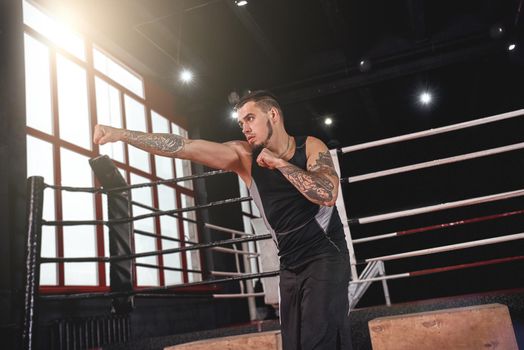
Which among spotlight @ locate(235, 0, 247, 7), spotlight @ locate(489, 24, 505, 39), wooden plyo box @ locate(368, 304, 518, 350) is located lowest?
wooden plyo box @ locate(368, 304, 518, 350)

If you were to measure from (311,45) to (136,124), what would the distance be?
126 inches

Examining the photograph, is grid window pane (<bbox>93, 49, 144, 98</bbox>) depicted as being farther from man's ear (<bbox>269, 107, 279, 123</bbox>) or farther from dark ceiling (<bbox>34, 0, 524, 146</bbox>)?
man's ear (<bbox>269, 107, 279, 123</bbox>)

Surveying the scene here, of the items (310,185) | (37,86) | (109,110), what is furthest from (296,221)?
(109,110)

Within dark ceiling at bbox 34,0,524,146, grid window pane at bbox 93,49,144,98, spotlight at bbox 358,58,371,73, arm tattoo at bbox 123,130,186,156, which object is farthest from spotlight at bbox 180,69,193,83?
arm tattoo at bbox 123,130,186,156

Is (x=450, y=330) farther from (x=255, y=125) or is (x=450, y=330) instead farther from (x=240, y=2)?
(x=240, y=2)

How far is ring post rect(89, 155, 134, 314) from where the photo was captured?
9.25 feet

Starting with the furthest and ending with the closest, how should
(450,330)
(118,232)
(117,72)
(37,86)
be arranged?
(117,72) < (37,86) < (118,232) < (450,330)

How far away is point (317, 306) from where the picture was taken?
63.9 inches

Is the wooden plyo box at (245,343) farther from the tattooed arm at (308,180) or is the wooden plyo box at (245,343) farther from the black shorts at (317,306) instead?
the tattooed arm at (308,180)

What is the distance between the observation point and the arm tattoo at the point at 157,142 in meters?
2.03

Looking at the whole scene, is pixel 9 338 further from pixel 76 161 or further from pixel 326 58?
pixel 326 58

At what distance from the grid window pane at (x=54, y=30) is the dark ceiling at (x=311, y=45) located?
0.68 feet

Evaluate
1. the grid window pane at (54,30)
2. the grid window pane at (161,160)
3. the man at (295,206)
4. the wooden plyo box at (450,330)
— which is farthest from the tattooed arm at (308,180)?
the grid window pane at (161,160)

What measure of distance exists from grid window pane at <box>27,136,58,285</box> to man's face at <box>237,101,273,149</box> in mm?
3340
